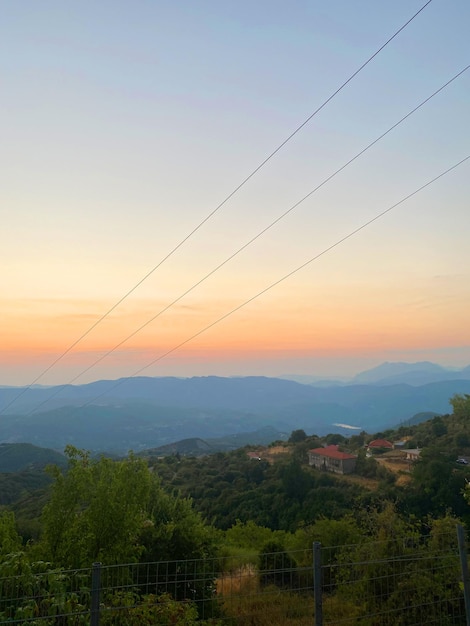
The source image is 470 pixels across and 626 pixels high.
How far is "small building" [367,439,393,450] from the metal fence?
50297mm

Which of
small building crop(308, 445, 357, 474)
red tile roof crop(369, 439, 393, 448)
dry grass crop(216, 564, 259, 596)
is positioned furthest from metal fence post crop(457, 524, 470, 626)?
red tile roof crop(369, 439, 393, 448)

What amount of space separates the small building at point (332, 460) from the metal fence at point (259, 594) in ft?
122

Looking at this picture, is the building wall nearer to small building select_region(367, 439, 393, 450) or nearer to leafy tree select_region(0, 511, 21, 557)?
small building select_region(367, 439, 393, 450)

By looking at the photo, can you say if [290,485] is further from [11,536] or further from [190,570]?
[11,536]

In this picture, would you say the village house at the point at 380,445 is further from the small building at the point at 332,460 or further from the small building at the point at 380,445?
the small building at the point at 332,460

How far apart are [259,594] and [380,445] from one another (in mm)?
63381

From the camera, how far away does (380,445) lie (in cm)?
6359

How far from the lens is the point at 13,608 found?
4691mm

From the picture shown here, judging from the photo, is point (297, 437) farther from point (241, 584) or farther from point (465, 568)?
point (465, 568)

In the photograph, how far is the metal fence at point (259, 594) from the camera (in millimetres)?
4781

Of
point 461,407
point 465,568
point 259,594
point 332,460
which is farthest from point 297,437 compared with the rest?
point 259,594

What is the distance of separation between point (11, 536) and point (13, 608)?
468 cm

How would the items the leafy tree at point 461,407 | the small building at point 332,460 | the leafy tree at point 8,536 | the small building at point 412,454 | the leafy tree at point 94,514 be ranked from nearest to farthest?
the leafy tree at point 8,536 → the leafy tree at point 94,514 → the small building at point 412,454 → the small building at point 332,460 → the leafy tree at point 461,407

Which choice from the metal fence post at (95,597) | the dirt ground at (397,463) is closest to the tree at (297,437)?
the dirt ground at (397,463)
